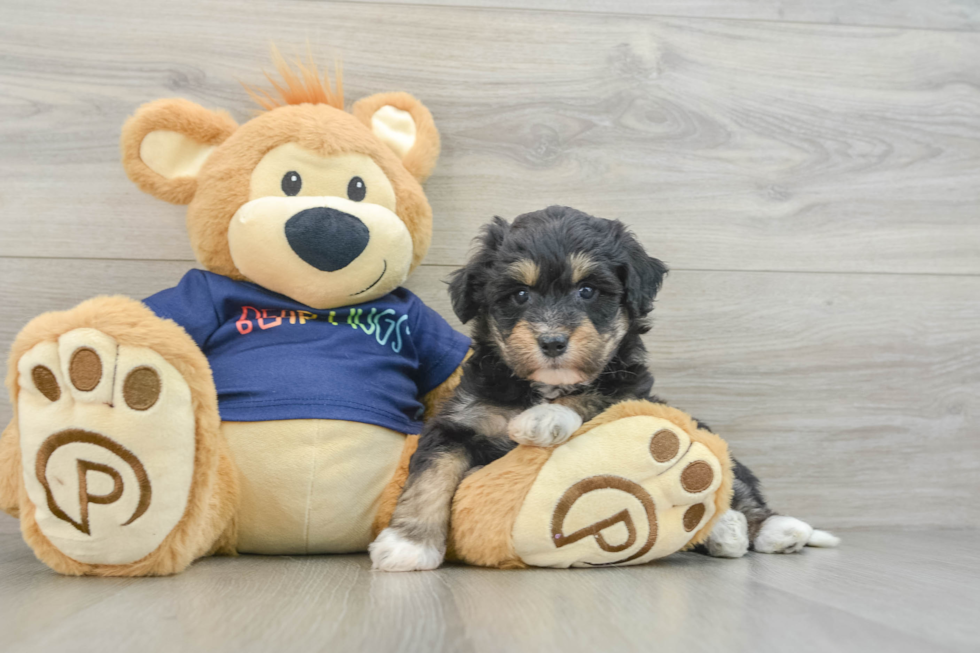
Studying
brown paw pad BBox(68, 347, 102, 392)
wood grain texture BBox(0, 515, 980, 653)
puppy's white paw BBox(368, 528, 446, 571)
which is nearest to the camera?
wood grain texture BBox(0, 515, 980, 653)

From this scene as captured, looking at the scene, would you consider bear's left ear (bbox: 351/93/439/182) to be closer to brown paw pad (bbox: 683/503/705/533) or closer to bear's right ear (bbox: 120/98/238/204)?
bear's right ear (bbox: 120/98/238/204)

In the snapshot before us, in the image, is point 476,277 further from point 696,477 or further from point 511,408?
point 696,477

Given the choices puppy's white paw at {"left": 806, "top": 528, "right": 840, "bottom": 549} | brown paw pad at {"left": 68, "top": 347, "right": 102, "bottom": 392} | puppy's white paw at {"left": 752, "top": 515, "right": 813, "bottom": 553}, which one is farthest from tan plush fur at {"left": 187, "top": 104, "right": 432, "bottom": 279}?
puppy's white paw at {"left": 806, "top": 528, "right": 840, "bottom": 549}

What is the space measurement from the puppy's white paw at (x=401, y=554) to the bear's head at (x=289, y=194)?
571 mm

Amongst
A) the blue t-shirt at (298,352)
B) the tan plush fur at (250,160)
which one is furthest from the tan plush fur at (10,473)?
the tan plush fur at (250,160)

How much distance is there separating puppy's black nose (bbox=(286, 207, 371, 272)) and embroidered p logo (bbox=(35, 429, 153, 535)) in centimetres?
54

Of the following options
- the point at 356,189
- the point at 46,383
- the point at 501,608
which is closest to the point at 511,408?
the point at 501,608

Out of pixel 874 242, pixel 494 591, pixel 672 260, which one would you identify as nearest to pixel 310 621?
pixel 494 591

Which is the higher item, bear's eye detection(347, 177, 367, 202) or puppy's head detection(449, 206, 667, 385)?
bear's eye detection(347, 177, 367, 202)

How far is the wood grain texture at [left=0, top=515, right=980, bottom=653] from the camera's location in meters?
0.96

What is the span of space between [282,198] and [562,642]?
1129 millimetres

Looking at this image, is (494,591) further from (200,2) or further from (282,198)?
(200,2)

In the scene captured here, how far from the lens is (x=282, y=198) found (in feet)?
5.43

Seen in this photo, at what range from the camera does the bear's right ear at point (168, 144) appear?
1729mm
